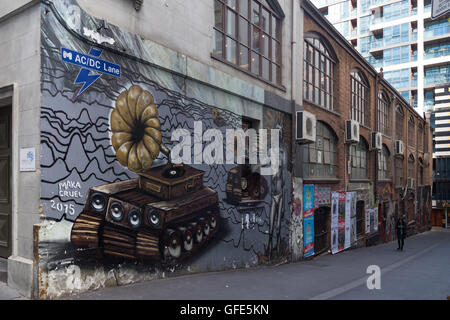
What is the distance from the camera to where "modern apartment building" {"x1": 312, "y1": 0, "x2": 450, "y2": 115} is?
133 feet

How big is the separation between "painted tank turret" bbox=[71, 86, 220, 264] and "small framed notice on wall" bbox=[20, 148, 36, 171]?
0.94m


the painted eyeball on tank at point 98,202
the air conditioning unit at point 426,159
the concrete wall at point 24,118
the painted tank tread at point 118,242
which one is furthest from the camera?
the air conditioning unit at point 426,159

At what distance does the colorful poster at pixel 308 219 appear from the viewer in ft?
43.7

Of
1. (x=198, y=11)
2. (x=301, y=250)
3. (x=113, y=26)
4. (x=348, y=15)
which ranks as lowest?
(x=301, y=250)

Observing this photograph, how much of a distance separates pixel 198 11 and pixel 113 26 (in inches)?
104

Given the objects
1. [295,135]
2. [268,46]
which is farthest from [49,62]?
[295,135]

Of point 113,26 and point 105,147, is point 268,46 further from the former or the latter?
point 105,147

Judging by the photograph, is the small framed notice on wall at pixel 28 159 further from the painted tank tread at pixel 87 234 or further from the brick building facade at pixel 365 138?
the brick building facade at pixel 365 138

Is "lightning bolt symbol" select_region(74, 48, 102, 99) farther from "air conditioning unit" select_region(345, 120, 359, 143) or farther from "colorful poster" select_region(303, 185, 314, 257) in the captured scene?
"air conditioning unit" select_region(345, 120, 359, 143)

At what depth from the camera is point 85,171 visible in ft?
19.0

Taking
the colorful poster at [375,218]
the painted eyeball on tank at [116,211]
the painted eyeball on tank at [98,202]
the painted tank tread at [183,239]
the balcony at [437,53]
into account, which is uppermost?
the balcony at [437,53]

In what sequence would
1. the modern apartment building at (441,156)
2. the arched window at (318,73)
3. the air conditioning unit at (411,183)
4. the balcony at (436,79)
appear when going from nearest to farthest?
the arched window at (318,73) → the air conditioning unit at (411,183) → the modern apartment building at (441,156) → the balcony at (436,79)

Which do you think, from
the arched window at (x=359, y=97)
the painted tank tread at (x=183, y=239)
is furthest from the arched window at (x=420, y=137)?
the painted tank tread at (x=183, y=239)

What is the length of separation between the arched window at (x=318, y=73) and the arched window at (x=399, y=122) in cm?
1166
